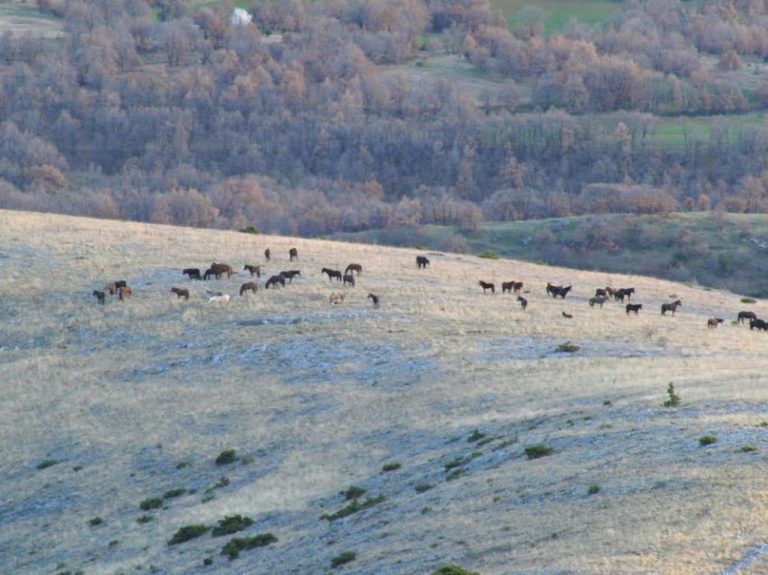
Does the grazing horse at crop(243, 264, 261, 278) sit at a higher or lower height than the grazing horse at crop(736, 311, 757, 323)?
higher

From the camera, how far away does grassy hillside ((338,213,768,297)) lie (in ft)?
334

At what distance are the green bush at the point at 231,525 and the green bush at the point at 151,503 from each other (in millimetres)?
3870

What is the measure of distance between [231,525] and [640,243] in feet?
262

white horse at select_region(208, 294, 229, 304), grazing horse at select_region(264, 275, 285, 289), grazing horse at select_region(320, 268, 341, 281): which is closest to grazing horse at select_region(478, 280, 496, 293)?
grazing horse at select_region(320, 268, 341, 281)

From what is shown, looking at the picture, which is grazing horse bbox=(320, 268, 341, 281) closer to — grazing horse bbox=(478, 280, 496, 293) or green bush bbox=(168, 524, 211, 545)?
grazing horse bbox=(478, 280, 496, 293)

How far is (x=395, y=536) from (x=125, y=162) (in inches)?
6479

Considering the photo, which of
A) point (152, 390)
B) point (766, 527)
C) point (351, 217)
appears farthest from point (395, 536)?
point (351, 217)

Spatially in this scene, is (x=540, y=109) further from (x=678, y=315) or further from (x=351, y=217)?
(x=678, y=315)

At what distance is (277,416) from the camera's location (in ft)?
141

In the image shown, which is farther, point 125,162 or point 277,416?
point 125,162

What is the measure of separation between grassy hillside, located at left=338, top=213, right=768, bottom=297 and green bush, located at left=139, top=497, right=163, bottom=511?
66.1 m

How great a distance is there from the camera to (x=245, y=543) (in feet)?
104

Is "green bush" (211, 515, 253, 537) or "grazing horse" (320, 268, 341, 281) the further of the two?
"grazing horse" (320, 268, 341, 281)

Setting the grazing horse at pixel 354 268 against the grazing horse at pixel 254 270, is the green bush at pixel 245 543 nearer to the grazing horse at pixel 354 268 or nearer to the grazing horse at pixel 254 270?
the grazing horse at pixel 254 270
